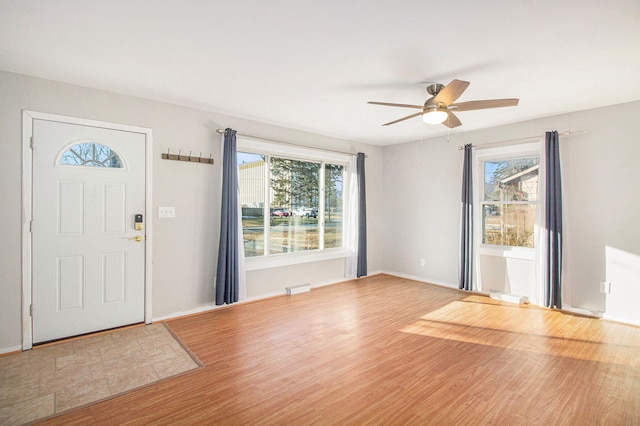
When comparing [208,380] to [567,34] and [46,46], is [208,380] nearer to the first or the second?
[46,46]

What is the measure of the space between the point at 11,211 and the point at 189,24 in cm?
250

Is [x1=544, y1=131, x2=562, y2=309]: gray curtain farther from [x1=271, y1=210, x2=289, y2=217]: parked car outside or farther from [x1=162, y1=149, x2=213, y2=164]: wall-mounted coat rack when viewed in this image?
[x1=162, y1=149, x2=213, y2=164]: wall-mounted coat rack

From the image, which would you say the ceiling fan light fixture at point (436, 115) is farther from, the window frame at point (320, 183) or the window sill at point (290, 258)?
the window sill at point (290, 258)

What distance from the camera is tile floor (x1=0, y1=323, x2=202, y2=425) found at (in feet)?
7.12

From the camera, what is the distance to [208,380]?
2.46 meters

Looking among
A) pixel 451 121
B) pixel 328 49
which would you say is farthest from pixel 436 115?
pixel 328 49

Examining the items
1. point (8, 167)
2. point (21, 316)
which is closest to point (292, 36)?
point (8, 167)

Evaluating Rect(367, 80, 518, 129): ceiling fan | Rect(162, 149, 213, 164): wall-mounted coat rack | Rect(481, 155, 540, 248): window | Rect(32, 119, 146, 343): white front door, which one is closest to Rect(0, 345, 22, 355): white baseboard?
Rect(32, 119, 146, 343): white front door

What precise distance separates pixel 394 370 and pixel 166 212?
10.1 feet

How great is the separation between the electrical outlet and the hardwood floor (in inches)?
50.4

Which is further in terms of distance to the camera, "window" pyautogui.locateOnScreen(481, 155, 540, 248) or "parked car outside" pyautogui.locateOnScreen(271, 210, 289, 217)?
"parked car outside" pyautogui.locateOnScreen(271, 210, 289, 217)

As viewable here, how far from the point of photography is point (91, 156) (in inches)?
130

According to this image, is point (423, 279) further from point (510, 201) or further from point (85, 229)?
point (85, 229)

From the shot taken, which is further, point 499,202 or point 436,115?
point 499,202
